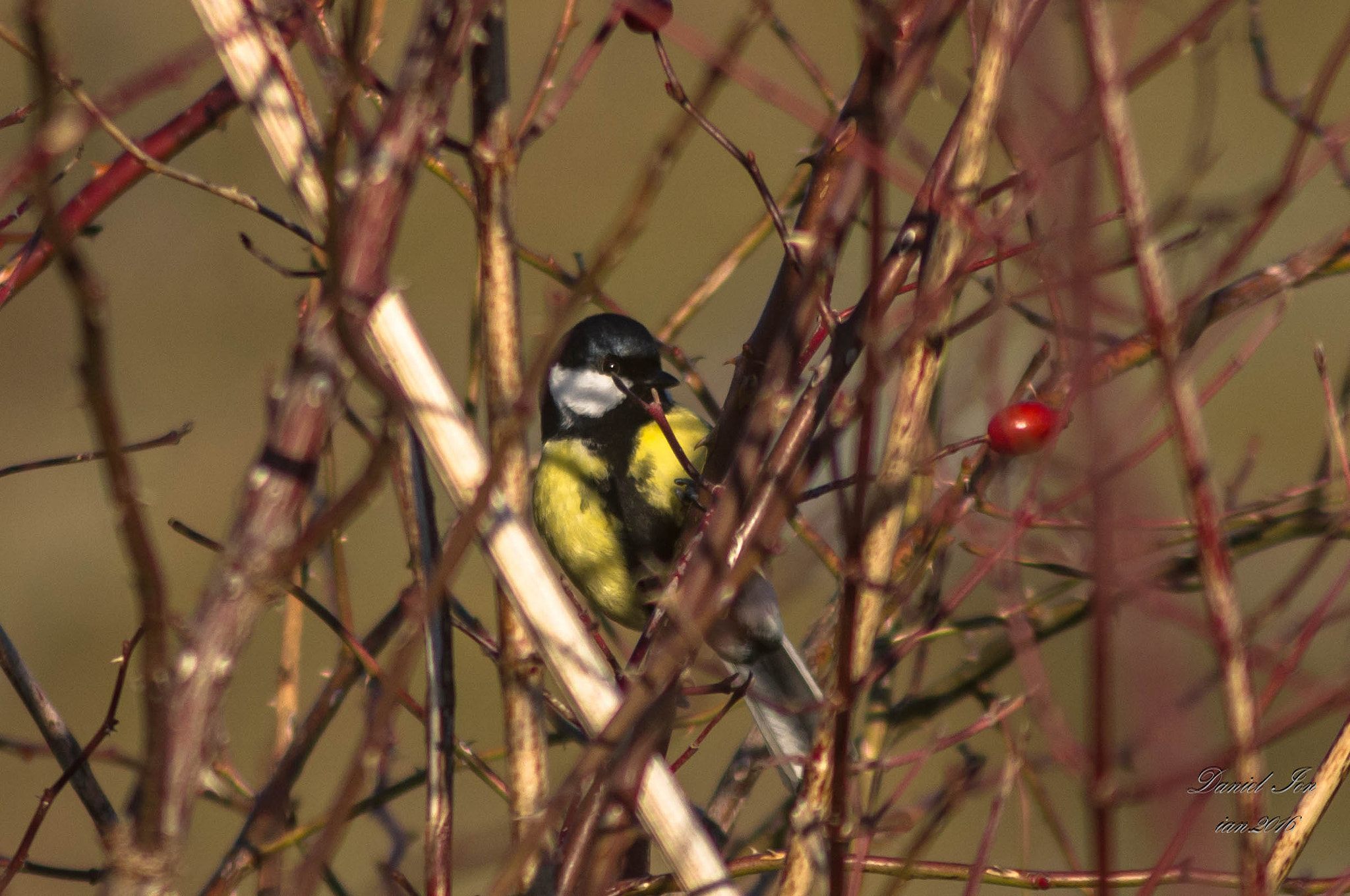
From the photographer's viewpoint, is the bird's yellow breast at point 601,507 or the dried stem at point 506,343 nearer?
the dried stem at point 506,343

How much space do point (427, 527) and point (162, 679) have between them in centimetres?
48

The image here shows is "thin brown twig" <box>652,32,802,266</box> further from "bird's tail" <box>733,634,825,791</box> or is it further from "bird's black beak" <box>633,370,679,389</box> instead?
"bird's black beak" <box>633,370,679,389</box>

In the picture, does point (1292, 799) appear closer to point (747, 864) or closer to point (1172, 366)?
point (747, 864)

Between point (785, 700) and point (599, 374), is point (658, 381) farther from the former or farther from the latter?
point (785, 700)

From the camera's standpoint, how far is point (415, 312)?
5973 millimetres

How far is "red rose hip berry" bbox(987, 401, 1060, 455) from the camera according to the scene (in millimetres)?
1341

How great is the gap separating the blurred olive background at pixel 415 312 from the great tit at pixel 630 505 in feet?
5.64

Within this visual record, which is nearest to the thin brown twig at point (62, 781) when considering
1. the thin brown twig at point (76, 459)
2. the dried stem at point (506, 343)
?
the thin brown twig at point (76, 459)

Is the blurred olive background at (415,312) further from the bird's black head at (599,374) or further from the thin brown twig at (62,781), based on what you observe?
the thin brown twig at (62,781)

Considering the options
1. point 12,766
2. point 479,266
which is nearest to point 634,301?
point 12,766

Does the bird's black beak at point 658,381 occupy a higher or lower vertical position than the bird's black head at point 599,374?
lower

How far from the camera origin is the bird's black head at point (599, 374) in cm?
266

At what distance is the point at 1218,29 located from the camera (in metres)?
2.11

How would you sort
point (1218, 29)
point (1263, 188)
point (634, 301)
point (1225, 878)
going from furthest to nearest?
1. point (634, 301)
2. point (1218, 29)
3. point (1263, 188)
4. point (1225, 878)
